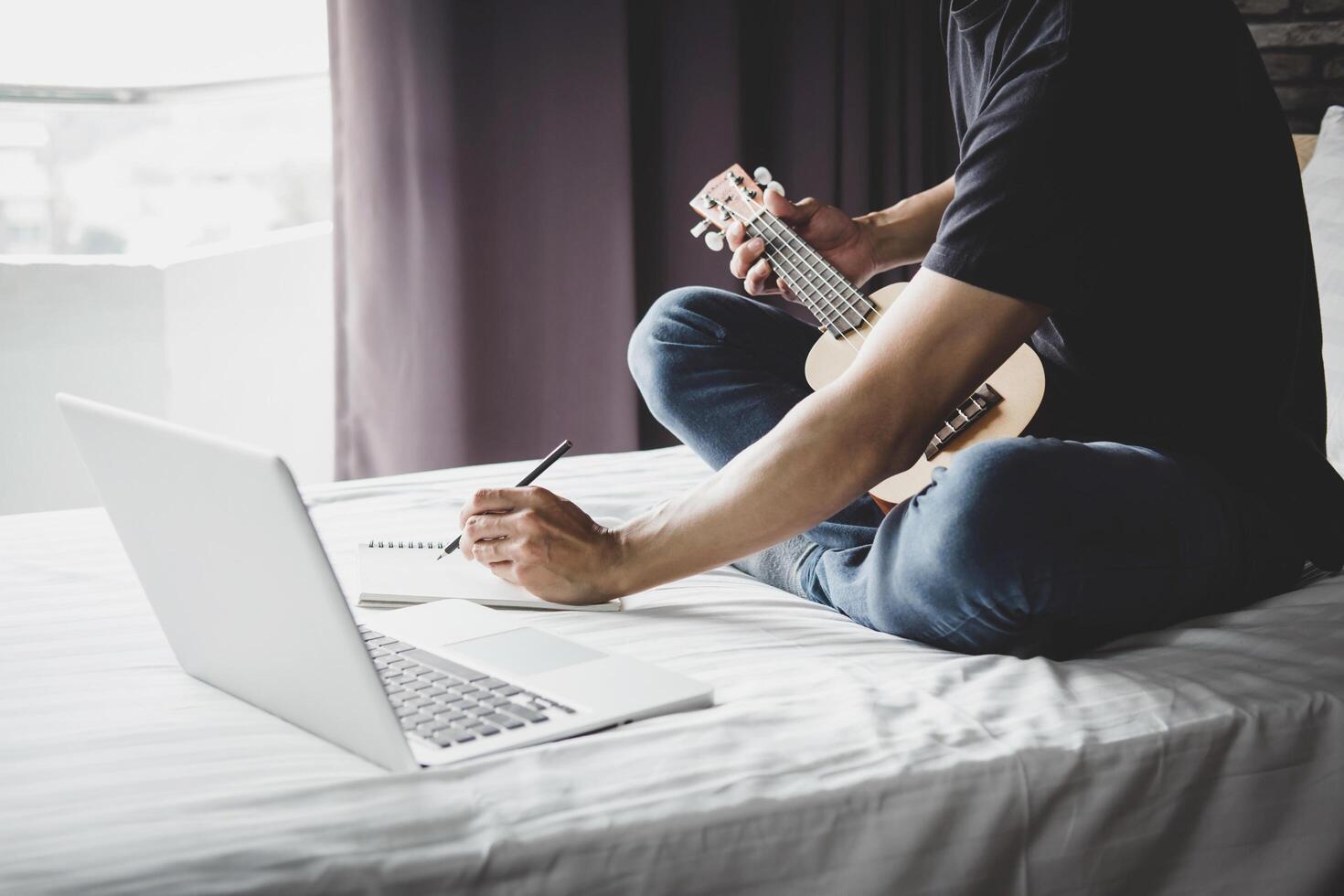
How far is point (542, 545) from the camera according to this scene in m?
1.05

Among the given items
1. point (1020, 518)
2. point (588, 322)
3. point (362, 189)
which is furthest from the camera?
point (588, 322)

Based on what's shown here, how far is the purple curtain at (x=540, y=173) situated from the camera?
7.43 feet

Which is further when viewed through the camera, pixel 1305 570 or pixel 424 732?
pixel 1305 570

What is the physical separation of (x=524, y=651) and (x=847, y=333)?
616 millimetres

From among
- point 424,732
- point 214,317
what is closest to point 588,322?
point 214,317

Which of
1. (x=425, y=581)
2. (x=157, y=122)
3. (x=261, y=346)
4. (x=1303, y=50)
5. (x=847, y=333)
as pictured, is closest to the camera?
(x=425, y=581)

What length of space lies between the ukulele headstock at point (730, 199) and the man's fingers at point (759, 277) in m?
0.07

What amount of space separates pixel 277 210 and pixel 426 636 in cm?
212

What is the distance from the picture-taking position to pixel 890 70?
264 centimetres

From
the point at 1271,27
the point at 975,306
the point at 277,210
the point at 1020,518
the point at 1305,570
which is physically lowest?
the point at 1305,570

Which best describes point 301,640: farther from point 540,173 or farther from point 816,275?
point 540,173

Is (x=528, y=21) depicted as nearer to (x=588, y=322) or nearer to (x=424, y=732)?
(x=588, y=322)

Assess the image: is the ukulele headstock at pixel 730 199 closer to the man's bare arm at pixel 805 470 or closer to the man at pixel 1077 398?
the man at pixel 1077 398

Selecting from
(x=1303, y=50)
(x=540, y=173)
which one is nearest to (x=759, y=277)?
(x=540, y=173)
